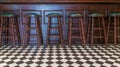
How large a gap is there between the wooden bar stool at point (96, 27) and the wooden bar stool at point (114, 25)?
0.17 meters

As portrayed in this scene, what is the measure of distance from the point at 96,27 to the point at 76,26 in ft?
1.59

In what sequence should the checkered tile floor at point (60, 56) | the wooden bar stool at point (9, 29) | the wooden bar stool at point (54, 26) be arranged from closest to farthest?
the checkered tile floor at point (60, 56)
the wooden bar stool at point (54, 26)
the wooden bar stool at point (9, 29)

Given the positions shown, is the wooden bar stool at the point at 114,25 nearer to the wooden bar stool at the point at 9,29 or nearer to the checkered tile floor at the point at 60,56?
the checkered tile floor at the point at 60,56

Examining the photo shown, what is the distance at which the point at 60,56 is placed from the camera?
10.7 ft

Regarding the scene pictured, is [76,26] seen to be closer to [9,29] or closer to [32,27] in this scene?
[32,27]

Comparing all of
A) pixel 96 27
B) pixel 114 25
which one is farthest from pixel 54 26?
pixel 114 25

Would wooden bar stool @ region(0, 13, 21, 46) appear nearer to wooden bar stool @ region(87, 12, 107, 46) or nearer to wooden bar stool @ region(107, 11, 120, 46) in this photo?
wooden bar stool @ region(87, 12, 107, 46)

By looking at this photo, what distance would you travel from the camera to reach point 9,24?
4.21m

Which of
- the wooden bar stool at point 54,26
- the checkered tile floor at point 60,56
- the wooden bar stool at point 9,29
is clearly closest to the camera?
the checkered tile floor at point 60,56

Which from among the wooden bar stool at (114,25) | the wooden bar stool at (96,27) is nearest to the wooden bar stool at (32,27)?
the wooden bar stool at (96,27)

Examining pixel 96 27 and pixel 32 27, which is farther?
pixel 96 27

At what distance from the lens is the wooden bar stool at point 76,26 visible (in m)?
3.87

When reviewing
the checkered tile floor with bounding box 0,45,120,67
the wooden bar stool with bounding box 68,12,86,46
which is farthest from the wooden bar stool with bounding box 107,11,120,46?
the wooden bar stool with bounding box 68,12,86,46

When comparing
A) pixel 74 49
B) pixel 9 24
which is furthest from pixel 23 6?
pixel 74 49
